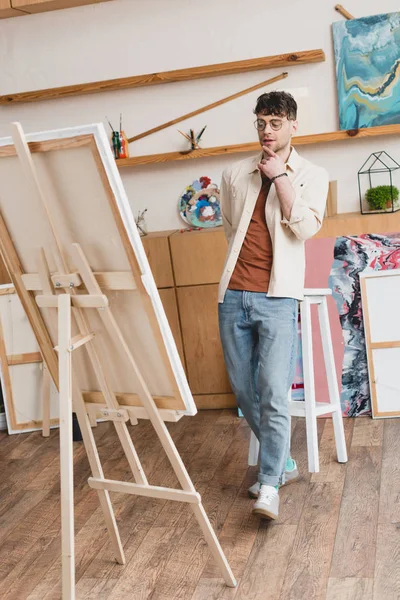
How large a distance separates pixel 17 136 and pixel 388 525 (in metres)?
1.76

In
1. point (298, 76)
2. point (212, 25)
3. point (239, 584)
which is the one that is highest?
point (212, 25)

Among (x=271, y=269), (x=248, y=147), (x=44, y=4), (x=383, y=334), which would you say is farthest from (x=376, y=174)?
(x=44, y=4)

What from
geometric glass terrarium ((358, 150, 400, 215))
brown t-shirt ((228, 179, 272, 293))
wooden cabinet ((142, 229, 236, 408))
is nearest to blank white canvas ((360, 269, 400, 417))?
geometric glass terrarium ((358, 150, 400, 215))

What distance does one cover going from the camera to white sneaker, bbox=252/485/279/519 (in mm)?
2955

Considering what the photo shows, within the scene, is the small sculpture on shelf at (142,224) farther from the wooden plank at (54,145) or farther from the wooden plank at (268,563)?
the wooden plank at (54,145)

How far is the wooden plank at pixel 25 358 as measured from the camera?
14.3 feet

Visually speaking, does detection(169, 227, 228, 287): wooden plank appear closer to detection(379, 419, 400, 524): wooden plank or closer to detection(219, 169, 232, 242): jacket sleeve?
detection(219, 169, 232, 242): jacket sleeve

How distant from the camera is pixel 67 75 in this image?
471cm

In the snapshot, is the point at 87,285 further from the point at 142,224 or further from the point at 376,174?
the point at 376,174

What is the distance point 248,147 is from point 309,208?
4.82 feet

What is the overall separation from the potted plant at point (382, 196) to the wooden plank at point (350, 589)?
2247mm

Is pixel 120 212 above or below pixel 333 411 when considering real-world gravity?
above

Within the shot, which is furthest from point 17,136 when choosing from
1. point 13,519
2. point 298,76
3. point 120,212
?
point 298,76

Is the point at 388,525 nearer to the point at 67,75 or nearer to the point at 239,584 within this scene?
the point at 239,584
